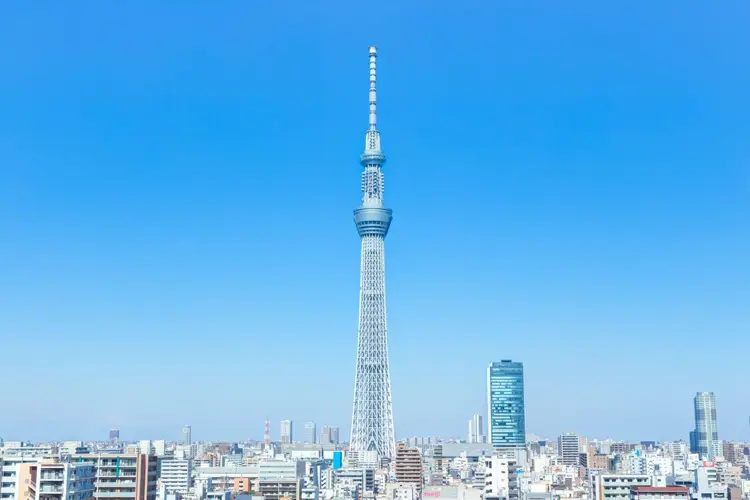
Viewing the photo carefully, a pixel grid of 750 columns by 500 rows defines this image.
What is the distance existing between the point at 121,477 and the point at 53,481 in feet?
9.51

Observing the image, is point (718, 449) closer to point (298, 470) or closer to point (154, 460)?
point (298, 470)

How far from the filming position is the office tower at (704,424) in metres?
136

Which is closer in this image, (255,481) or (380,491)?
(255,481)

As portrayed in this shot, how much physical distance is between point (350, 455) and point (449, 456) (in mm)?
33270

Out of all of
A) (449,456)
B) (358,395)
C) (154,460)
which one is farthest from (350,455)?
(154,460)

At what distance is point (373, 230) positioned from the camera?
80.8 m

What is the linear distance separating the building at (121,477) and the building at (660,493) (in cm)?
1880

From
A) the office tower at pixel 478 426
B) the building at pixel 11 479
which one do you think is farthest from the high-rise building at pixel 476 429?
the building at pixel 11 479

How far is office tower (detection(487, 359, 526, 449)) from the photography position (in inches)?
4806

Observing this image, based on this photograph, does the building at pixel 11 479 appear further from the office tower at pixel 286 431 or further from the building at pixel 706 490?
the office tower at pixel 286 431

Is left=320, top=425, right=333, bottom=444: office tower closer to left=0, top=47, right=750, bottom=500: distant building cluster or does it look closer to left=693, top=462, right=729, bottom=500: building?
left=0, top=47, right=750, bottom=500: distant building cluster

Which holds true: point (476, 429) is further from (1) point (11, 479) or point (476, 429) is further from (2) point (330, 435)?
(1) point (11, 479)

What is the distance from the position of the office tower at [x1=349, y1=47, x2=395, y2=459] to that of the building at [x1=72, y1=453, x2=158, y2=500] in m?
45.5

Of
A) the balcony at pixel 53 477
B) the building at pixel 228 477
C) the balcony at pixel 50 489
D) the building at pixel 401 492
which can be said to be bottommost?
the building at pixel 401 492
